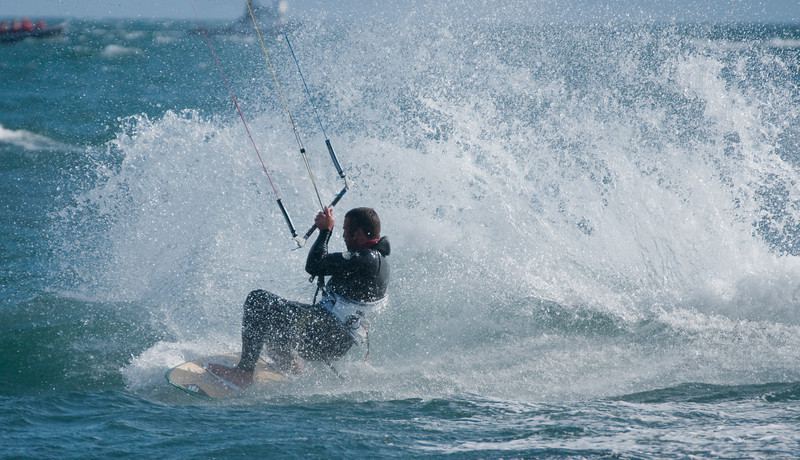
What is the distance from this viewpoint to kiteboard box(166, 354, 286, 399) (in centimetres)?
667

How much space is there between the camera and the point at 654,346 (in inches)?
302

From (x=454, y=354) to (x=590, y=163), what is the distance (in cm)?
361

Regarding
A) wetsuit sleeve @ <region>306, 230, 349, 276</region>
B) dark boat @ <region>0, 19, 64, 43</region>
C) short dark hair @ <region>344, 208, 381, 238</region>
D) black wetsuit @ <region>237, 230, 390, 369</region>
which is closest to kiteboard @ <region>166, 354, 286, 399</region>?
black wetsuit @ <region>237, 230, 390, 369</region>

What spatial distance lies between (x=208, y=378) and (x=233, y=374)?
0.61 ft

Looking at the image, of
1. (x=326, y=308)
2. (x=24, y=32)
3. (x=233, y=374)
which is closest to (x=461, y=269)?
(x=326, y=308)

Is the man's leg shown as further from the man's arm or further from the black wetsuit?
the man's arm

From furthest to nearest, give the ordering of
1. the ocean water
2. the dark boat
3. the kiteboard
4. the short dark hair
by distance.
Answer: the dark boat
the short dark hair
the kiteboard
the ocean water

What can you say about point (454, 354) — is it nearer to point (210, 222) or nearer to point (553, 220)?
point (553, 220)

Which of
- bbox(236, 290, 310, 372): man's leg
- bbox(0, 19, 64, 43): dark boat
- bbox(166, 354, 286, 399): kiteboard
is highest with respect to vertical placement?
bbox(0, 19, 64, 43): dark boat

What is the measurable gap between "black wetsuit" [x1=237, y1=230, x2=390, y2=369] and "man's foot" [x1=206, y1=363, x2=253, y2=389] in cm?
5

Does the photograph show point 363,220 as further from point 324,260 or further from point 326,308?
point 326,308

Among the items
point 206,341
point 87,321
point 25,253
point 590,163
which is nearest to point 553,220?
point 590,163

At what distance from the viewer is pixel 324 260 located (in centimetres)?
670

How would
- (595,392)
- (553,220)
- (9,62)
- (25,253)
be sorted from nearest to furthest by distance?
1. (595,392)
2. (553,220)
3. (25,253)
4. (9,62)
